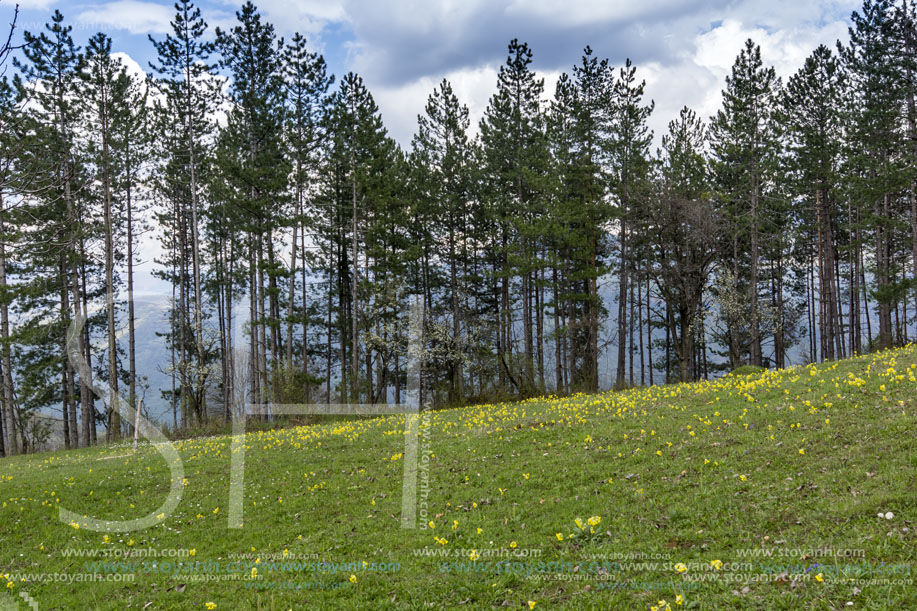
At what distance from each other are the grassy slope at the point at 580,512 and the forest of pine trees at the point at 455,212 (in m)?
15.9

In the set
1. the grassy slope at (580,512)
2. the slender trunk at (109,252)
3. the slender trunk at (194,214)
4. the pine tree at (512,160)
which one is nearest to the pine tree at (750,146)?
the pine tree at (512,160)

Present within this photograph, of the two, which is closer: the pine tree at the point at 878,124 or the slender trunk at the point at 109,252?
the pine tree at the point at 878,124

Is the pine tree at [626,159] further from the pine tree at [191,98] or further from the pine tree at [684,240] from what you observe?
the pine tree at [191,98]

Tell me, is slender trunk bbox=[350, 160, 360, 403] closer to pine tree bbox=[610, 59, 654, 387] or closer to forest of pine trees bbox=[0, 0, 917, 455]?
forest of pine trees bbox=[0, 0, 917, 455]

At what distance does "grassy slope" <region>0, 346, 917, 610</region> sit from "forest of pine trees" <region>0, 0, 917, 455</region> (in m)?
15.9

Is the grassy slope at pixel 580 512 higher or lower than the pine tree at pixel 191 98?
lower

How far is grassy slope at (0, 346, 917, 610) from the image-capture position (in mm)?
5457

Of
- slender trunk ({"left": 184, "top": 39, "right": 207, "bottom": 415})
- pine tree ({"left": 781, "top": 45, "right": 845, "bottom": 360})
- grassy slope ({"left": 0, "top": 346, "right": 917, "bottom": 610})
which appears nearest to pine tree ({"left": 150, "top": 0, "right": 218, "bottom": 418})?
slender trunk ({"left": 184, "top": 39, "right": 207, "bottom": 415})

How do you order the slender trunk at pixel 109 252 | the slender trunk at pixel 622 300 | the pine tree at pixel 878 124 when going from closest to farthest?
the pine tree at pixel 878 124 < the slender trunk at pixel 109 252 < the slender trunk at pixel 622 300

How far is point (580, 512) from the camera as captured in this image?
25.1 ft

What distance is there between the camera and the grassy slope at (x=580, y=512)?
17.9 feet
